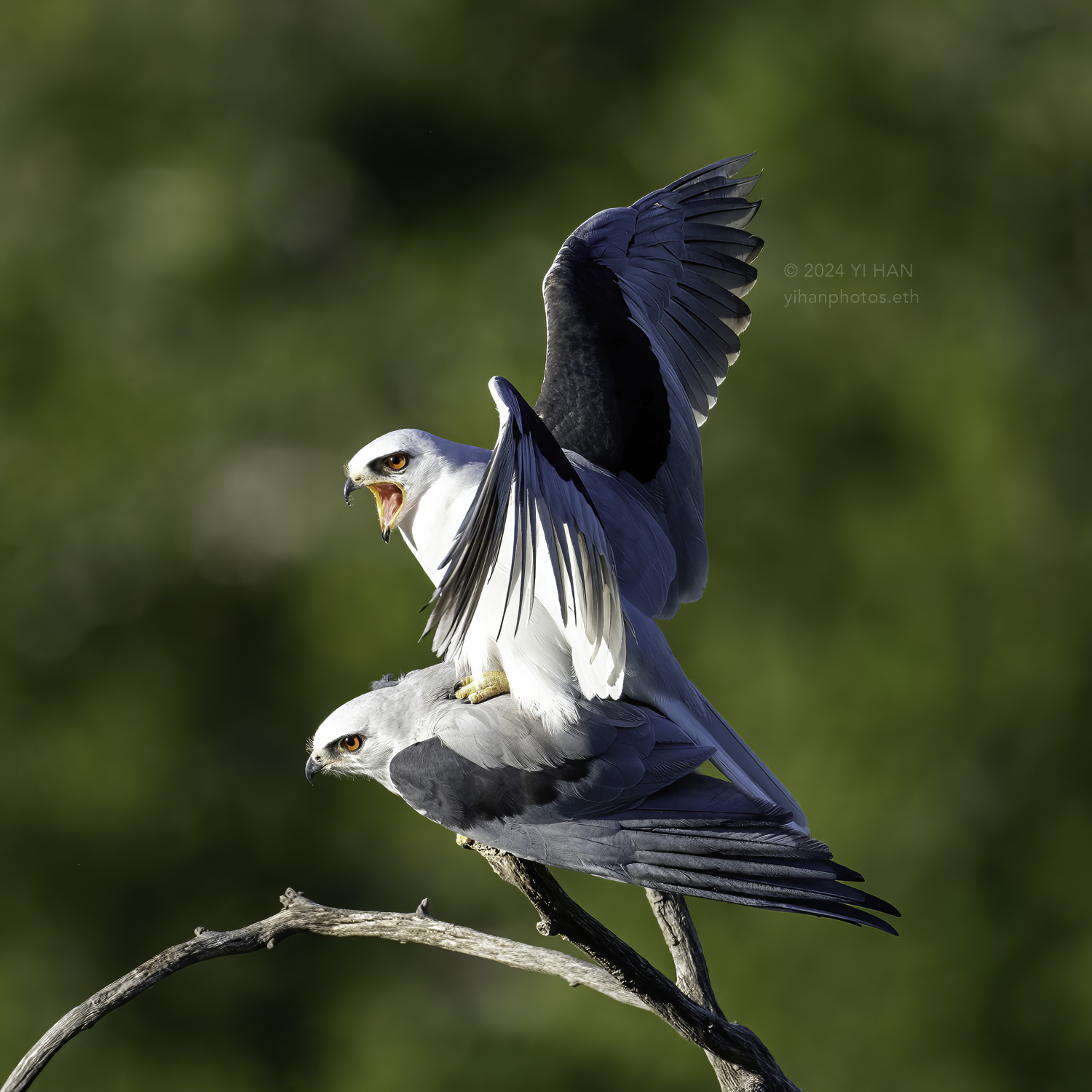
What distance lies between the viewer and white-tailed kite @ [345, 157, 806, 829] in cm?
177

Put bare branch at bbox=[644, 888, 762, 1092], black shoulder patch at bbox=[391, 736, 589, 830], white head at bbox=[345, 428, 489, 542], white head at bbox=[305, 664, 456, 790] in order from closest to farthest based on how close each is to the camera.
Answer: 1. black shoulder patch at bbox=[391, 736, 589, 830]
2. white head at bbox=[305, 664, 456, 790]
3. white head at bbox=[345, 428, 489, 542]
4. bare branch at bbox=[644, 888, 762, 1092]

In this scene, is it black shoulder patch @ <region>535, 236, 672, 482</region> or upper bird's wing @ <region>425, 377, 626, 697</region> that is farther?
black shoulder patch @ <region>535, 236, 672, 482</region>

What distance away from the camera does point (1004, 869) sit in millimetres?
7117

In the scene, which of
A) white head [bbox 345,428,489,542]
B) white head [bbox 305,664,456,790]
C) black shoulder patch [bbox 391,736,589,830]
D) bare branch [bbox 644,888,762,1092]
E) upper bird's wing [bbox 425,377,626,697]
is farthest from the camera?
bare branch [bbox 644,888,762,1092]

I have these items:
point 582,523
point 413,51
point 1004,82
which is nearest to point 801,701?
point 1004,82

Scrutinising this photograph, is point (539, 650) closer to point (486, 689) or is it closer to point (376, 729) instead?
point (486, 689)

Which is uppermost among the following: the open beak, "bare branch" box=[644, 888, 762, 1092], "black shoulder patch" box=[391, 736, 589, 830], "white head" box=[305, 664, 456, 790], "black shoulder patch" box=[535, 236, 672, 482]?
"black shoulder patch" box=[535, 236, 672, 482]

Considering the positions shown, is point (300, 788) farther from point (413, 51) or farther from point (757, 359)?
point (413, 51)

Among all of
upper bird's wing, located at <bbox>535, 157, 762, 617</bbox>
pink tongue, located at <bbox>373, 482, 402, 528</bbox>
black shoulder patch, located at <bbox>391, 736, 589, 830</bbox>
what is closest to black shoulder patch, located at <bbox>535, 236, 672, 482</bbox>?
upper bird's wing, located at <bbox>535, 157, 762, 617</bbox>

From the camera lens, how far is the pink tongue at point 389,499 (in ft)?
7.97

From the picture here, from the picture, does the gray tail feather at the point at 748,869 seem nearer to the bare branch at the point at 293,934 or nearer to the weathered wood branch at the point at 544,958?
the weathered wood branch at the point at 544,958

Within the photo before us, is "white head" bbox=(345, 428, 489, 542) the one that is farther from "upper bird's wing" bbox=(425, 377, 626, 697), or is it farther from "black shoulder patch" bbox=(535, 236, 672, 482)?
"upper bird's wing" bbox=(425, 377, 626, 697)

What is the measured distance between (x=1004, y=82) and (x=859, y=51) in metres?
1.03

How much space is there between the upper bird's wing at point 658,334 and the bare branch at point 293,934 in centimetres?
80
